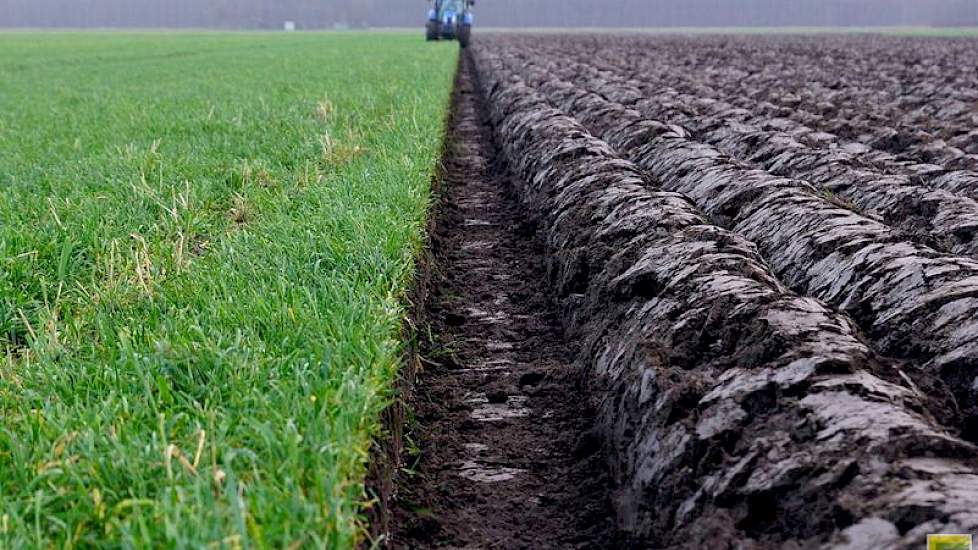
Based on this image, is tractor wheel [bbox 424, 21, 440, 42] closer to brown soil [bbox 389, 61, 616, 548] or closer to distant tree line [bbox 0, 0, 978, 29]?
brown soil [bbox 389, 61, 616, 548]

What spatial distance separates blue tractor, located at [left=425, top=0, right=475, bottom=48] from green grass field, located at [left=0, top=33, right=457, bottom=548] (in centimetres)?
2702

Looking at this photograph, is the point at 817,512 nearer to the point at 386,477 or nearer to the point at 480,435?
the point at 386,477

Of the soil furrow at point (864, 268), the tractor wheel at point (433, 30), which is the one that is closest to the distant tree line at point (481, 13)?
the tractor wheel at point (433, 30)

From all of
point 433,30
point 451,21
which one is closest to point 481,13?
point 433,30

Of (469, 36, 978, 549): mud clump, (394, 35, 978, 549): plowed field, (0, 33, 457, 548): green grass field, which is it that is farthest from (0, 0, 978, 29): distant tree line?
(469, 36, 978, 549): mud clump

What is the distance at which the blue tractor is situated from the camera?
34.0 metres

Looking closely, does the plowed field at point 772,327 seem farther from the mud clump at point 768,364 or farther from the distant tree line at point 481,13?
the distant tree line at point 481,13

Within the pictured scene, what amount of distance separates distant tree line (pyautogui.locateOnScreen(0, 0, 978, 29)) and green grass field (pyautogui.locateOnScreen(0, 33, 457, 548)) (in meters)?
100

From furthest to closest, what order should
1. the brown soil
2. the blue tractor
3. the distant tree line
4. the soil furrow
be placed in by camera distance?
the distant tree line
the blue tractor
the soil furrow
the brown soil

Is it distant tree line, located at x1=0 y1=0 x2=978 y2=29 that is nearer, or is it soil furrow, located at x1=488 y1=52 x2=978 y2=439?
soil furrow, located at x1=488 y1=52 x2=978 y2=439

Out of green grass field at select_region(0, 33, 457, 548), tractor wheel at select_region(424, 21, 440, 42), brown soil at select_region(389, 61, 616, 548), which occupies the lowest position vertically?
brown soil at select_region(389, 61, 616, 548)

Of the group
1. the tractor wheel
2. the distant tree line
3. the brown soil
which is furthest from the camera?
the distant tree line

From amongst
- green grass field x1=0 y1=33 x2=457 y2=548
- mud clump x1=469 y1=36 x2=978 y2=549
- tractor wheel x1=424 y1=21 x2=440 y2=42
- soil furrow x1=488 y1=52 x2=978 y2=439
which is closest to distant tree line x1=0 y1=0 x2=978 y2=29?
tractor wheel x1=424 y1=21 x2=440 y2=42

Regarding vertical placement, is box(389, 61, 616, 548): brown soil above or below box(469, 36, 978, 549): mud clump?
below
